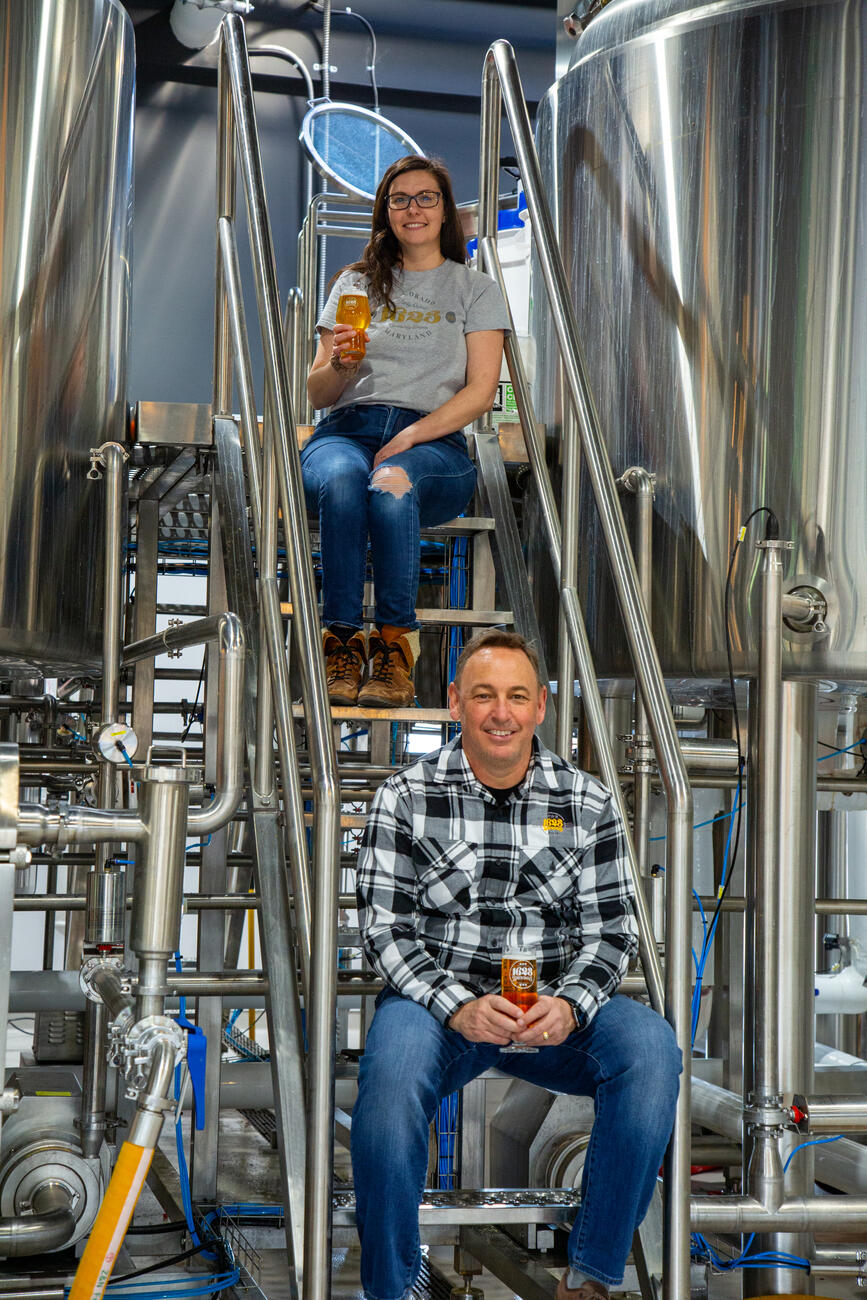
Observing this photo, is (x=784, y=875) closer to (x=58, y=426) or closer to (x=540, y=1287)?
(x=540, y=1287)

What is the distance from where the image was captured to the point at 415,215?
11.2 ft

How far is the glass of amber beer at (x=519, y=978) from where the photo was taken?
7.22 ft

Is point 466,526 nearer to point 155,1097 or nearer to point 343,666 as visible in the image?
point 343,666

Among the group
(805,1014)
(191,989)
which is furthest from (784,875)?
(191,989)

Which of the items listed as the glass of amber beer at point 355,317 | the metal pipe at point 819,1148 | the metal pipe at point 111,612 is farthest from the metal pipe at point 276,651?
the metal pipe at point 819,1148

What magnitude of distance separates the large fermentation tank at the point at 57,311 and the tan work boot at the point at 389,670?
2.78 feet

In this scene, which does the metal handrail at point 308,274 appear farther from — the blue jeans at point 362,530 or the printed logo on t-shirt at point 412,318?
the blue jeans at point 362,530

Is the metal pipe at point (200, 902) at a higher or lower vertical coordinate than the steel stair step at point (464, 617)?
lower

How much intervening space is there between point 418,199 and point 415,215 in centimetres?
4

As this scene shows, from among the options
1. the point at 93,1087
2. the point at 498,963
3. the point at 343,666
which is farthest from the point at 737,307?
the point at 93,1087

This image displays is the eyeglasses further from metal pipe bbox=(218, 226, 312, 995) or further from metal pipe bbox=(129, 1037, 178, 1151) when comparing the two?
metal pipe bbox=(129, 1037, 178, 1151)

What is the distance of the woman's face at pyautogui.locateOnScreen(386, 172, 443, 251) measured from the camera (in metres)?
3.40

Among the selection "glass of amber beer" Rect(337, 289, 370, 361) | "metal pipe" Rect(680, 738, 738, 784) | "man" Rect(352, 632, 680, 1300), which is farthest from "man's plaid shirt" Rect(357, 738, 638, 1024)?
"glass of amber beer" Rect(337, 289, 370, 361)

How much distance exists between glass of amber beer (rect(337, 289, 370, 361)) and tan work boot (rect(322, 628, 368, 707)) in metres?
0.60
